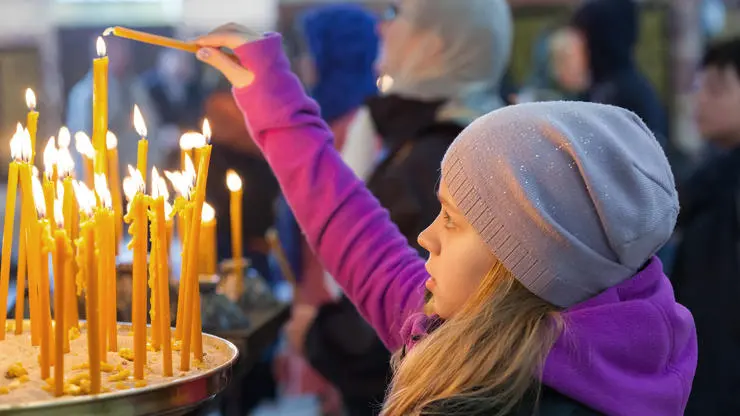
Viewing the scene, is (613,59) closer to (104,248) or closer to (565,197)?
(565,197)

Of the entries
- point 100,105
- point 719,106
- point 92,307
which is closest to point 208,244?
point 100,105

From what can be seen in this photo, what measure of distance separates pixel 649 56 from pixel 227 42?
194 inches

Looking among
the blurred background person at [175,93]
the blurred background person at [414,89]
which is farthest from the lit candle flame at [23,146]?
the blurred background person at [175,93]

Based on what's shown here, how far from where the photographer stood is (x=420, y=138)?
2205mm

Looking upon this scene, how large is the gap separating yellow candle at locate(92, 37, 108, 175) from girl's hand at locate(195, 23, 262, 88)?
0.94 feet

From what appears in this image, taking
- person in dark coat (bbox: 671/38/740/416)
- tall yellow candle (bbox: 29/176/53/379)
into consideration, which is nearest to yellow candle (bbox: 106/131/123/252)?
tall yellow candle (bbox: 29/176/53/379)

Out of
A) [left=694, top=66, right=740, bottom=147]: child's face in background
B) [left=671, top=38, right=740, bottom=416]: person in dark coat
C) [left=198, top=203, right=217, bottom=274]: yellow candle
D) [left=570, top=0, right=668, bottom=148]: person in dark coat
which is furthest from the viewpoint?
[left=570, top=0, right=668, bottom=148]: person in dark coat

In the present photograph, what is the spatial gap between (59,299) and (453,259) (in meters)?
0.52

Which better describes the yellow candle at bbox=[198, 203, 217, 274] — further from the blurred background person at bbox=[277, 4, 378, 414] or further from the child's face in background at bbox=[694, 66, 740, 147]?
the child's face in background at bbox=[694, 66, 740, 147]

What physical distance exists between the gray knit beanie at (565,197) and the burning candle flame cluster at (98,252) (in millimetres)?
350

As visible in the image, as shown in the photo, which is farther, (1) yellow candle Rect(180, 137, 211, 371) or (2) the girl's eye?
(2) the girl's eye

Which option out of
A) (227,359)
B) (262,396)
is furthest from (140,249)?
(262,396)

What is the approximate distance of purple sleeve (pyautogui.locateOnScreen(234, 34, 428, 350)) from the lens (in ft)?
5.34

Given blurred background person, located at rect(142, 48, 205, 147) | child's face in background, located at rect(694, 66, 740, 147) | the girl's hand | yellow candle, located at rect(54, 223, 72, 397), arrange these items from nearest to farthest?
yellow candle, located at rect(54, 223, 72, 397)
the girl's hand
child's face in background, located at rect(694, 66, 740, 147)
blurred background person, located at rect(142, 48, 205, 147)
